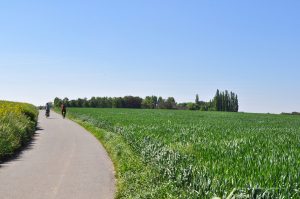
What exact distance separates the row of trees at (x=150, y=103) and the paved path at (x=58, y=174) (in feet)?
419

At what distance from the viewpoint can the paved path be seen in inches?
443

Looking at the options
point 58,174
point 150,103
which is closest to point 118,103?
point 150,103

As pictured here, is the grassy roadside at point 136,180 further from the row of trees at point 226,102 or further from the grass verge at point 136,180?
the row of trees at point 226,102

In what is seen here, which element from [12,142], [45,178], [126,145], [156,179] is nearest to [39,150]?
[12,142]

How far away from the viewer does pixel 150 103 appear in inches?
6368

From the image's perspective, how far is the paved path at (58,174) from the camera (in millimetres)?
11242

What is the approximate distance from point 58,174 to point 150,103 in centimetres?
14789

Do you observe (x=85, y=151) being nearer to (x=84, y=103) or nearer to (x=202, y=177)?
(x=202, y=177)

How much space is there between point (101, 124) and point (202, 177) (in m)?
28.9

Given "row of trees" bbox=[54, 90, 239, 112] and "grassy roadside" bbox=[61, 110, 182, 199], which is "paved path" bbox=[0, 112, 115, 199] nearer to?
"grassy roadside" bbox=[61, 110, 182, 199]

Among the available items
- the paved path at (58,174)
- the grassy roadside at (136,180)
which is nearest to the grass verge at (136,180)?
the grassy roadside at (136,180)

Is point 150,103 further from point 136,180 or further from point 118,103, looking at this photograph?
point 136,180

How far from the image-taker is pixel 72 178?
1330cm

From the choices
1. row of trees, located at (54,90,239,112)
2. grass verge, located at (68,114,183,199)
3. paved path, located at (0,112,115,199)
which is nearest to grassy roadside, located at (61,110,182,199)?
grass verge, located at (68,114,183,199)
